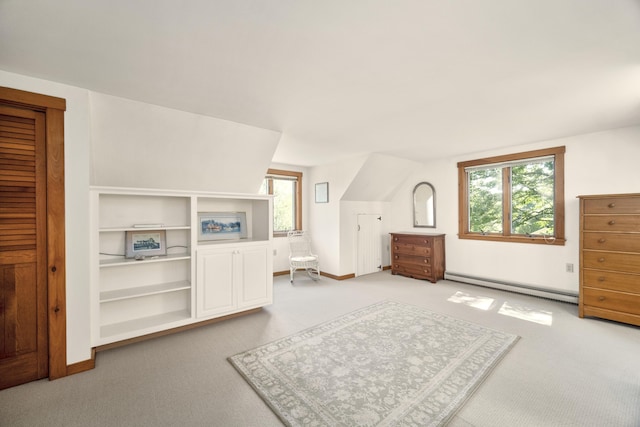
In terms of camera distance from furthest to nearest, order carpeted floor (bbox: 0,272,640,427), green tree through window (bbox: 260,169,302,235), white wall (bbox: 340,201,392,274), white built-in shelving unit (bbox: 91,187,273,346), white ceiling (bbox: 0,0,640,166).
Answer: green tree through window (bbox: 260,169,302,235), white wall (bbox: 340,201,392,274), white built-in shelving unit (bbox: 91,187,273,346), carpeted floor (bbox: 0,272,640,427), white ceiling (bbox: 0,0,640,166)

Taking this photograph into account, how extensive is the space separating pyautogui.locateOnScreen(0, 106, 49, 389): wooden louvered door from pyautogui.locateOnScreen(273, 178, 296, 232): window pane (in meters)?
3.54

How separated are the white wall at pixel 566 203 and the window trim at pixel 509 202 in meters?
0.06

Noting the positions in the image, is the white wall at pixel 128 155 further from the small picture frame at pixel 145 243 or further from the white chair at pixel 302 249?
the white chair at pixel 302 249

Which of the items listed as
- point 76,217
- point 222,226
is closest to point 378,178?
point 222,226

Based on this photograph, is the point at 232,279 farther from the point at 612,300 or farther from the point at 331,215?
the point at 612,300

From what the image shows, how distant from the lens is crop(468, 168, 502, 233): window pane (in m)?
4.40

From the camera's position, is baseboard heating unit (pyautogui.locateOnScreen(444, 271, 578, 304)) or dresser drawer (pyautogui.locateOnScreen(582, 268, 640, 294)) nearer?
dresser drawer (pyautogui.locateOnScreen(582, 268, 640, 294))

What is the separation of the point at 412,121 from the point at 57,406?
12.5 feet

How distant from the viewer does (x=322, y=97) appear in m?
2.40

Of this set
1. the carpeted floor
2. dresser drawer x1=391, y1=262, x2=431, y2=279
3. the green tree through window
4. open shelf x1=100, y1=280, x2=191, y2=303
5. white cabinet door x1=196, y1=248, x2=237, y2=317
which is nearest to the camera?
the carpeted floor

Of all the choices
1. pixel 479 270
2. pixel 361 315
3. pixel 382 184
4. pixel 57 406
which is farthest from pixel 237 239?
pixel 479 270

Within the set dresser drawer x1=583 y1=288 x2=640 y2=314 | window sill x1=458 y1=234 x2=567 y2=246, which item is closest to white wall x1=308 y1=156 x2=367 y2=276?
window sill x1=458 y1=234 x2=567 y2=246

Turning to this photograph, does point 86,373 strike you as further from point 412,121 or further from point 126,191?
point 412,121

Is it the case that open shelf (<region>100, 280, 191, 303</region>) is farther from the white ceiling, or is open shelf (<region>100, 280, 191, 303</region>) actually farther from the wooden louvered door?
the white ceiling
